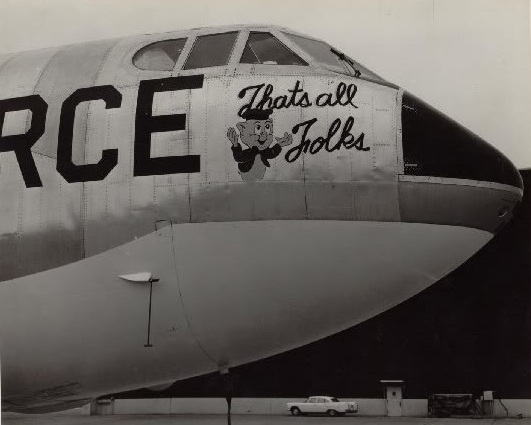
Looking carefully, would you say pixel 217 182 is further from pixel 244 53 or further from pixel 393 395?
pixel 393 395

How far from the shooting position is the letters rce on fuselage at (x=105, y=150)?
20.1 feet

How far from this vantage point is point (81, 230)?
6.28 meters

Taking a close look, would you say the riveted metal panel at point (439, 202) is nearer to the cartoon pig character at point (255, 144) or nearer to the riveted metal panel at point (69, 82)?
the cartoon pig character at point (255, 144)

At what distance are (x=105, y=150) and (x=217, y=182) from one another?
1105 millimetres

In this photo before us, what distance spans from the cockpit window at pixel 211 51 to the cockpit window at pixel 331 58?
598 mm

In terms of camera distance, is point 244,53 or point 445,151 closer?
point 445,151

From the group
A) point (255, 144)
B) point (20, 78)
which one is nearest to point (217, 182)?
point (255, 144)

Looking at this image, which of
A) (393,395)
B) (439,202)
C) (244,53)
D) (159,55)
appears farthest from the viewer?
(393,395)

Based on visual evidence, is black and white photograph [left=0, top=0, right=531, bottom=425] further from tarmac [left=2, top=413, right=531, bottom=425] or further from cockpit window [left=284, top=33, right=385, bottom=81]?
tarmac [left=2, top=413, right=531, bottom=425]

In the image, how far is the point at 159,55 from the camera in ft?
21.9

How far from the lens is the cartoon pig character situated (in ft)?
19.5

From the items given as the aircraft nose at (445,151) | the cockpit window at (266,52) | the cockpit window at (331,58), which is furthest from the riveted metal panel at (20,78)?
the aircraft nose at (445,151)

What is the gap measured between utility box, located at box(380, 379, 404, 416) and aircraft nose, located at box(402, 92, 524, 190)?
1797cm

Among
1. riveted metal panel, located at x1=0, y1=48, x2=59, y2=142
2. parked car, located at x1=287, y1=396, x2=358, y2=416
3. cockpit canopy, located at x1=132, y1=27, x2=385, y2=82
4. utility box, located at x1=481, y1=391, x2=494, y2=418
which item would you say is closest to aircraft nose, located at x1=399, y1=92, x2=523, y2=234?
cockpit canopy, located at x1=132, y1=27, x2=385, y2=82
